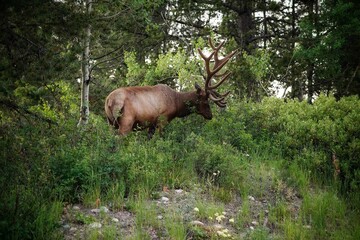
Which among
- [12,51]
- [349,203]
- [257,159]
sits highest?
[12,51]

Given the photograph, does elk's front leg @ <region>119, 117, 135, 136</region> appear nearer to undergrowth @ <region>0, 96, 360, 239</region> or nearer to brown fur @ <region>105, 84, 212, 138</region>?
brown fur @ <region>105, 84, 212, 138</region>

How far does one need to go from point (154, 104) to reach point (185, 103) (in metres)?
1.16

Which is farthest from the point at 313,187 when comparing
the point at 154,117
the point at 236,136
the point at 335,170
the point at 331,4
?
the point at 331,4

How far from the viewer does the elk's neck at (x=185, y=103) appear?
31.4 feet

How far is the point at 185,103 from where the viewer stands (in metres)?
9.66

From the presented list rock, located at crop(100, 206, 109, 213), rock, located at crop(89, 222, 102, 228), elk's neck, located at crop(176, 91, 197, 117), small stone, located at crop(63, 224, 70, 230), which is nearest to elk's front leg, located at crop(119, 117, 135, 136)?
elk's neck, located at crop(176, 91, 197, 117)

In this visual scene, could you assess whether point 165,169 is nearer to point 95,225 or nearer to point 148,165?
point 148,165

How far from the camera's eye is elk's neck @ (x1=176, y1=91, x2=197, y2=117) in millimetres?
9578

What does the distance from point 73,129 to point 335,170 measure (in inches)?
183

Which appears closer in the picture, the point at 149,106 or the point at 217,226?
the point at 217,226

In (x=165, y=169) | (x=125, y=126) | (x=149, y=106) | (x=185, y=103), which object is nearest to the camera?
(x=165, y=169)

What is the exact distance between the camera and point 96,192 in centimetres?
507

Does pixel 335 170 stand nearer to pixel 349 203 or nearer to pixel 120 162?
pixel 349 203

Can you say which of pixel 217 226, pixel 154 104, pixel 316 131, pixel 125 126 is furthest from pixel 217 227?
pixel 154 104
